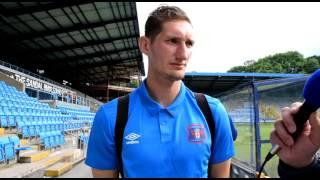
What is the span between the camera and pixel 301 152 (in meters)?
1.42

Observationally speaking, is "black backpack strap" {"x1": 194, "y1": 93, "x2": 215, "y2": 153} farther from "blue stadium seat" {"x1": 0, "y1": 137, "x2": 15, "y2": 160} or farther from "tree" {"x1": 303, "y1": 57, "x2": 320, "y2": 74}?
"tree" {"x1": 303, "y1": 57, "x2": 320, "y2": 74}

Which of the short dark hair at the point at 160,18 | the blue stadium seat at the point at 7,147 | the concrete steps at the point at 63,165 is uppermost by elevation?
the short dark hair at the point at 160,18

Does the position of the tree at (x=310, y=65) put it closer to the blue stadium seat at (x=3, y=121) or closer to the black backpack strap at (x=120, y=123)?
the blue stadium seat at (x=3, y=121)

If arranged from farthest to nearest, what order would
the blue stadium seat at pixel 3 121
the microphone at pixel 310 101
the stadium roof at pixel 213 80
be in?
the stadium roof at pixel 213 80 < the blue stadium seat at pixel 3 121 < the microphone at pixel 310 101

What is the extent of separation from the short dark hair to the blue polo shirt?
0.29 metres

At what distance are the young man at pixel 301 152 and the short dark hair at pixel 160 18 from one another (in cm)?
88

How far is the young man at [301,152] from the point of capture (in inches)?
53.5

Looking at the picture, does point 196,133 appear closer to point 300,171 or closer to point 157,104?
point 157,104

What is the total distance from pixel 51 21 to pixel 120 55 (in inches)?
842

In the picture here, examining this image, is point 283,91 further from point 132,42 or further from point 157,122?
point 132,42

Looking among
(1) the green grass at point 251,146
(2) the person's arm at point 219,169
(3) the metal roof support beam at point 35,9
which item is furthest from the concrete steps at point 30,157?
(3) the metal roof support beam at point 35,9

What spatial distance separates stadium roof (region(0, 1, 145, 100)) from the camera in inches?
1011

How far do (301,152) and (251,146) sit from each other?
5.25 m

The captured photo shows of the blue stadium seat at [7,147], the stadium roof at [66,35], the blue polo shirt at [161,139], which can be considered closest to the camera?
the blue polo shirt at [161,139]
